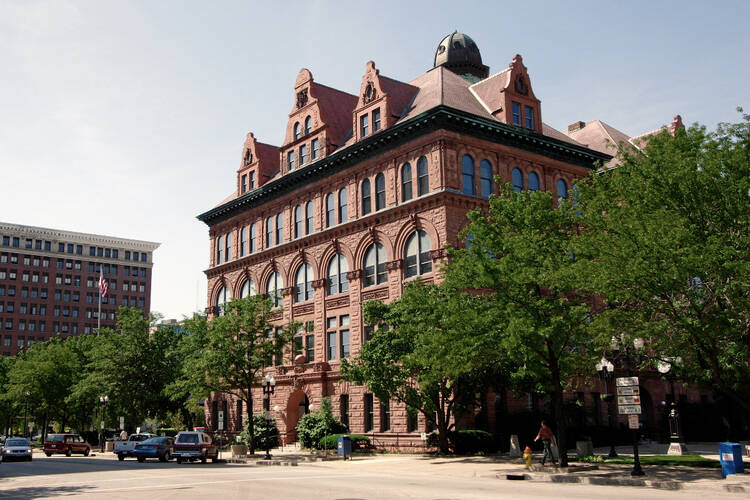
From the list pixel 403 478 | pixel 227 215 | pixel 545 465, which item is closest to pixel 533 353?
pixel 545 465

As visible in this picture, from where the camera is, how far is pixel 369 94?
157ft

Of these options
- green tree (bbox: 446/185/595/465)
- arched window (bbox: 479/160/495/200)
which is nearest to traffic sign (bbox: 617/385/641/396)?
green tree (bbox: 446/185/595/465)

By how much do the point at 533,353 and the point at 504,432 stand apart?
44.8 feet

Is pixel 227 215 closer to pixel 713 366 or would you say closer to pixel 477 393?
pixel 477 393

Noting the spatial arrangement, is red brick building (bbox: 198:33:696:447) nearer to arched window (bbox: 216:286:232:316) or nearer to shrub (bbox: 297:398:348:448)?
shrub (bbox: 297:398:348:448)

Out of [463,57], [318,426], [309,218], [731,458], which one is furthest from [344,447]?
[463,57]

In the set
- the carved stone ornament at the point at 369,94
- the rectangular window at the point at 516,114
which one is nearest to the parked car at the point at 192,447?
the carved stone ornament at the point at 369,94

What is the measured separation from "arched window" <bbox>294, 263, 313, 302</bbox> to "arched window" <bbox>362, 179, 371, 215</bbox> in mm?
7185

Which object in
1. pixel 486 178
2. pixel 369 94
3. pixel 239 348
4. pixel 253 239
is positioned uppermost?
pixel 369 94

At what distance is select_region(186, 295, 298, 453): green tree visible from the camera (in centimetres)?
4306

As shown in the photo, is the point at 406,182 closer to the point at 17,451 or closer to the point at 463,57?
the point at 463,57

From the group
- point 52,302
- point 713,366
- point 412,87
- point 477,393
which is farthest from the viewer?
Result: point 52,302

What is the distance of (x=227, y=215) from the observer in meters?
61.2

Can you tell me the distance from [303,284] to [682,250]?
3296 cm
